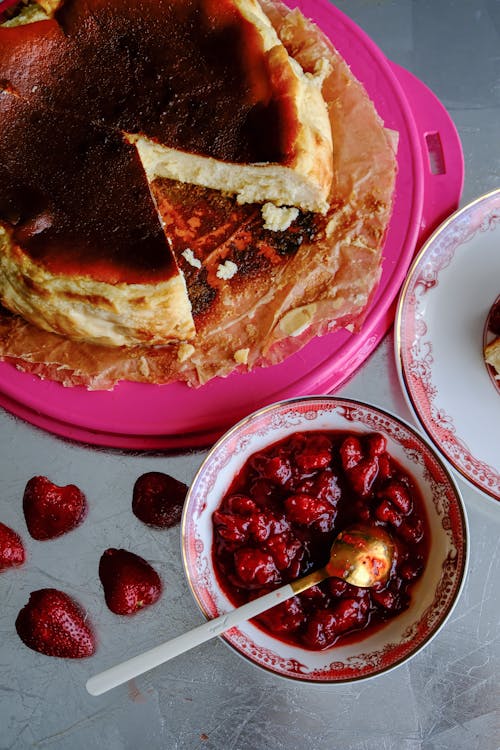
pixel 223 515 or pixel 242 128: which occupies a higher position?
pixel 242 128

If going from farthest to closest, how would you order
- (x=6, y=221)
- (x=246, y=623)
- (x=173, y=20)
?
(x=173, y=20)
(x=6, y=221)
(x=246, y=623)

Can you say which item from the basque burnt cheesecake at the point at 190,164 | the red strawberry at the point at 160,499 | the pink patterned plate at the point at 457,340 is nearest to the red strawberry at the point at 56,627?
the red strawberry at the point at 160,499

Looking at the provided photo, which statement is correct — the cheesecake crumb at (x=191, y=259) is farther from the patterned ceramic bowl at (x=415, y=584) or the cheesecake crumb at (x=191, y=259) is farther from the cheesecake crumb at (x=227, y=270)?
the patterned ceramic bowl at (x=415, y=584)

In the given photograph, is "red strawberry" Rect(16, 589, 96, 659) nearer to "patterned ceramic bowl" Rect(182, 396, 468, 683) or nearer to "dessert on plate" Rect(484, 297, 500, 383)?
"patterned ceramic bowl" Rect(182, 396, 468, 683)

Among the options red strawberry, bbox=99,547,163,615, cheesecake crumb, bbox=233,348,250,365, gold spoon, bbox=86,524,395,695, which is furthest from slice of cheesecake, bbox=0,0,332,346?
gold spoon, bbox=86,524,395,695

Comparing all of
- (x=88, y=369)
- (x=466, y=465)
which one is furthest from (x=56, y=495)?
(x=466, y=465)

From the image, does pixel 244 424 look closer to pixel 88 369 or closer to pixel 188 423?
pixel 188 423

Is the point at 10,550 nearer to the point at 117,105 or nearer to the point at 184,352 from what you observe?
the point at 184,352
